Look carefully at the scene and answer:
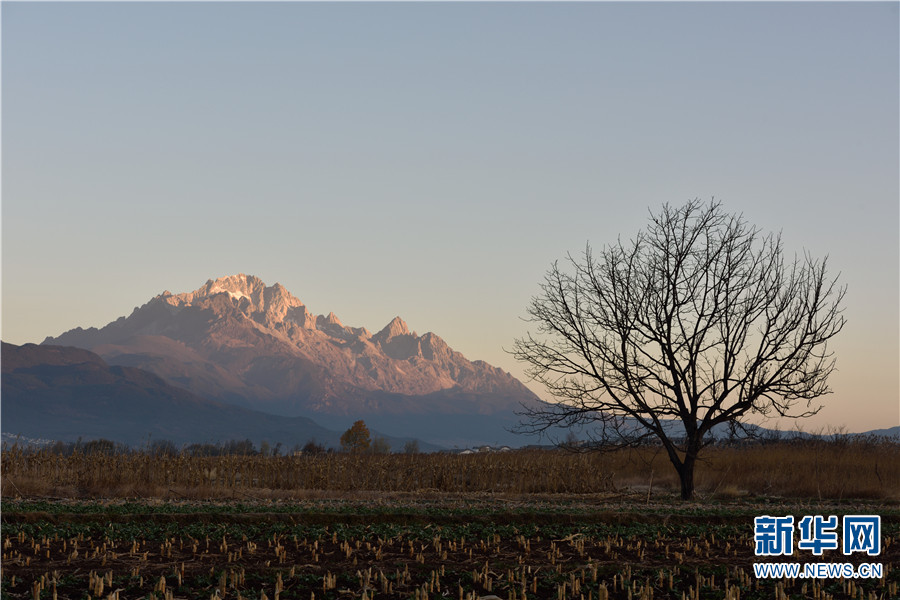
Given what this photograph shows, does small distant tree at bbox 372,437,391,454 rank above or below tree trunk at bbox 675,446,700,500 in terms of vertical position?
below

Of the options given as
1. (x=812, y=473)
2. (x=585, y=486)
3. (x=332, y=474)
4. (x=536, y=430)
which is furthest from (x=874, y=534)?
(x=332, y=474)

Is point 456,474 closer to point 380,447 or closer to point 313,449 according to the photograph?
point 313,449

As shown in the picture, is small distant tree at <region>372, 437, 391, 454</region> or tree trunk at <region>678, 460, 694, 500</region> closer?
tree trunk at <region>678, 460, 694, 500</region>

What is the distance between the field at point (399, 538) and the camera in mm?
12602

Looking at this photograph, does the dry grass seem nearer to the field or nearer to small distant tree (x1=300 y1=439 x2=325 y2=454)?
the field

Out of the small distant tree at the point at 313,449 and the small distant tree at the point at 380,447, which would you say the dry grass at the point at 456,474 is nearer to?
the small distant tree at the point at 313,449

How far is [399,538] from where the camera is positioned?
1719 cm

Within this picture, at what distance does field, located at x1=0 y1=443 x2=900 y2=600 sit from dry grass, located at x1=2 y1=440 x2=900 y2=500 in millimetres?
113

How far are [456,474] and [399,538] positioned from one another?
20.2 meters

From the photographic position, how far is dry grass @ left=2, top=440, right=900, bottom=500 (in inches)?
1241

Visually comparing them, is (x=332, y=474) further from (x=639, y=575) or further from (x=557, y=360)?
(x=639, y=575)

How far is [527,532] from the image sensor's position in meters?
18.4

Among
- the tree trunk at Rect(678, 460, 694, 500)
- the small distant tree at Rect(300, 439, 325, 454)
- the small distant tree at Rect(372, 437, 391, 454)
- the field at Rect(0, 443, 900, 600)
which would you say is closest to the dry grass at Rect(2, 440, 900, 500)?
the field at Rect(0, 443, 900, 600)

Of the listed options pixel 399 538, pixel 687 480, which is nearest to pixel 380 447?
pixel 687 480
